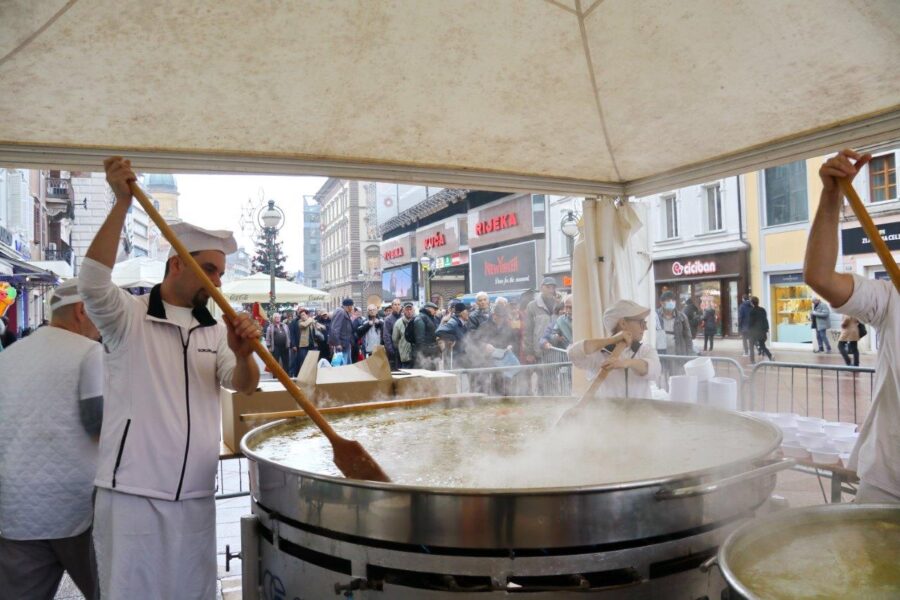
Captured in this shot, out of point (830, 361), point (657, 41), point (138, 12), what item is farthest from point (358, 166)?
point (830, 361)

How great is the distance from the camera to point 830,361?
50.7ft

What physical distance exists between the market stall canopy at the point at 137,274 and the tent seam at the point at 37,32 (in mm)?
11838

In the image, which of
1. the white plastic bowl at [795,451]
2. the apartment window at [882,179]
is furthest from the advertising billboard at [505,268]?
the white plastic bowl at [795,451]

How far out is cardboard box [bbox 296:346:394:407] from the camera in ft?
11.8

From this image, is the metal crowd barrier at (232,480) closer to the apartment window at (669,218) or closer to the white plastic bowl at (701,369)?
the white plastic bowl at (701,369)

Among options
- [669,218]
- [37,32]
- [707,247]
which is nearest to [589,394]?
[37,32]

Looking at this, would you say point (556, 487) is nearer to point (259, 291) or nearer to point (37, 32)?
point (37, 32)

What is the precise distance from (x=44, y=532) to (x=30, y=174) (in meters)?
27.8

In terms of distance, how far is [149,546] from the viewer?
6.96 ft

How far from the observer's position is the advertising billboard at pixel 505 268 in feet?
90.3

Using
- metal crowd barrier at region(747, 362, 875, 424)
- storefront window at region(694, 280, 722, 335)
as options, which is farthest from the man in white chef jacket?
storefront window at region(694, 280, 722, 335)

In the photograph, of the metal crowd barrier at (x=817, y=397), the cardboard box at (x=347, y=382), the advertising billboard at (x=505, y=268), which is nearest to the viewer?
the cardboard box at (x=347, y=382)

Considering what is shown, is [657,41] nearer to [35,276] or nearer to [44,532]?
[44,532]

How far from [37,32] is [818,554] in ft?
12.4
